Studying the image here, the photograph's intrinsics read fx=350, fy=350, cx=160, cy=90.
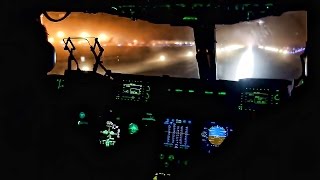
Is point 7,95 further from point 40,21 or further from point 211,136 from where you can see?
point 211,136

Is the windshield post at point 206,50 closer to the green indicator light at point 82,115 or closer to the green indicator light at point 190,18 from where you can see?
the green indicator light at point 190,18

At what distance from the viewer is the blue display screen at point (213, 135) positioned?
2938mm

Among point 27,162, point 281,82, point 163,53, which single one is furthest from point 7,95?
point 163,53

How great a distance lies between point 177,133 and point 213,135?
0.31 metres

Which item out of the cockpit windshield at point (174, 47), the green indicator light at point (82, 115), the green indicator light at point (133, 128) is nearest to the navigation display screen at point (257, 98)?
the cockpit windshield at point (174, 47)

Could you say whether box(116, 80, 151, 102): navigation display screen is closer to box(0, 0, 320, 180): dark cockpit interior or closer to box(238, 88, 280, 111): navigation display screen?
box(0, 0, 320, 180): dark cockpit interior

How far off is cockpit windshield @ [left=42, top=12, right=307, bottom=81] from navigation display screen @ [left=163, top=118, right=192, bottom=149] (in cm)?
90

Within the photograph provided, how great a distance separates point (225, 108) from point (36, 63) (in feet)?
5.54

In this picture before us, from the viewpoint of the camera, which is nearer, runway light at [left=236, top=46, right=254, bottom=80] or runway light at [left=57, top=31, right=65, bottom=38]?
runway light at [left=57, top=31, right=65, bottom=38]

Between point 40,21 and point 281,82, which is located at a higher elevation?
point 40,21

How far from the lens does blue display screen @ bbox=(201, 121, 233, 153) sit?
9.64 ft

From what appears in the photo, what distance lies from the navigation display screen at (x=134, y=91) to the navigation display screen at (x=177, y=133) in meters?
0.34

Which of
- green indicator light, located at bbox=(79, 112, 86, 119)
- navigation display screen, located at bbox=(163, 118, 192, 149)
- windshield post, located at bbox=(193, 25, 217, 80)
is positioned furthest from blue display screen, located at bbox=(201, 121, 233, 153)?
green indicator light, located at bbox=(79, 112, 86, 119)

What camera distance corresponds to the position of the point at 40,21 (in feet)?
10.3
